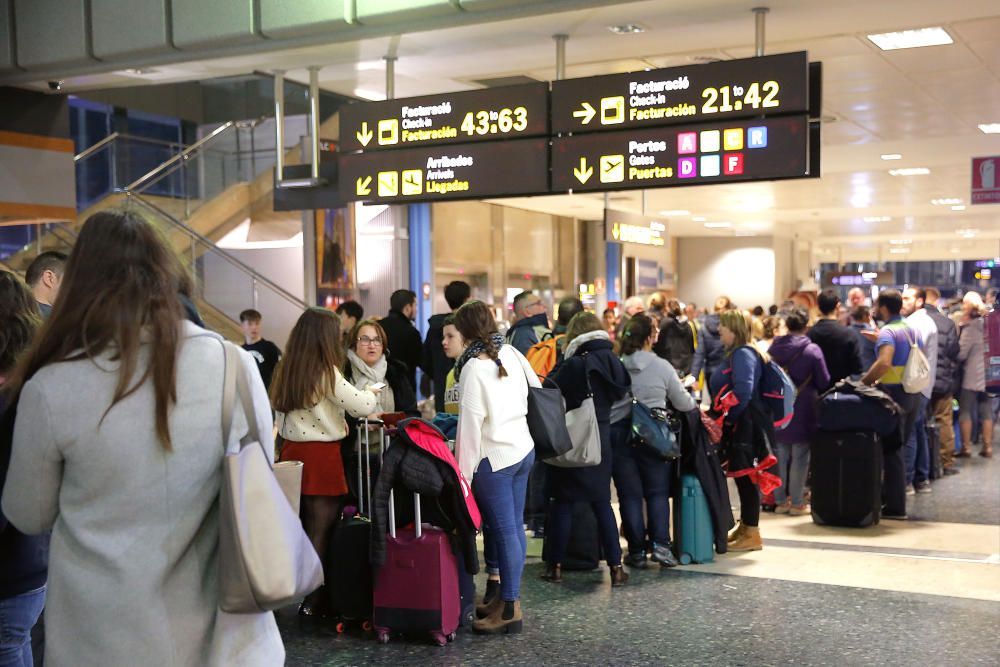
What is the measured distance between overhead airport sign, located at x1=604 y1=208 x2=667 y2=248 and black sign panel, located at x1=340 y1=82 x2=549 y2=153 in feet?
21.3

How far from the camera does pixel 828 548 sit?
6961 mm

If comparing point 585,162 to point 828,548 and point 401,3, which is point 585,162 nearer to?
point 401,3

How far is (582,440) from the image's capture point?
5824mm

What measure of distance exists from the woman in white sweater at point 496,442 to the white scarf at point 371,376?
1008 millimetres

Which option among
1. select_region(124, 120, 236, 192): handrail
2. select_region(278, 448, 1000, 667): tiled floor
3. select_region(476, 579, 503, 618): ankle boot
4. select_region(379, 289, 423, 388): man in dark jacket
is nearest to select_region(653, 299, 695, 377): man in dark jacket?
select_region(379, 289, 423, 388): man in dark jacket

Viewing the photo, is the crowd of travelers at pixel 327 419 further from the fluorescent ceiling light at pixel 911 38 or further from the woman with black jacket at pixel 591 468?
the fluorescent ceiling light at pixel 911 38

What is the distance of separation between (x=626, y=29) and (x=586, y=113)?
635mm

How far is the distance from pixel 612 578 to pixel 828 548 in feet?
5.91

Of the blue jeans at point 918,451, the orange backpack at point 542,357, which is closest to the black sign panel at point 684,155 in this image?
the orange backpack at point 542,357

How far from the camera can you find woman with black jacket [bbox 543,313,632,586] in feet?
19.5

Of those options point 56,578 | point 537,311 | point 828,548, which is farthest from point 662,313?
point 56,578

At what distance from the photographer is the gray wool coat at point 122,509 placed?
2.04 meters

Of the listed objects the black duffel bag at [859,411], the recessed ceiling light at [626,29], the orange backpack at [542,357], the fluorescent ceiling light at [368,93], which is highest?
the fluorescent ceiling light at [368,93]

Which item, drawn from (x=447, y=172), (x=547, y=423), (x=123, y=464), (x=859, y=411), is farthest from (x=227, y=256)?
(x=123, y=464)
